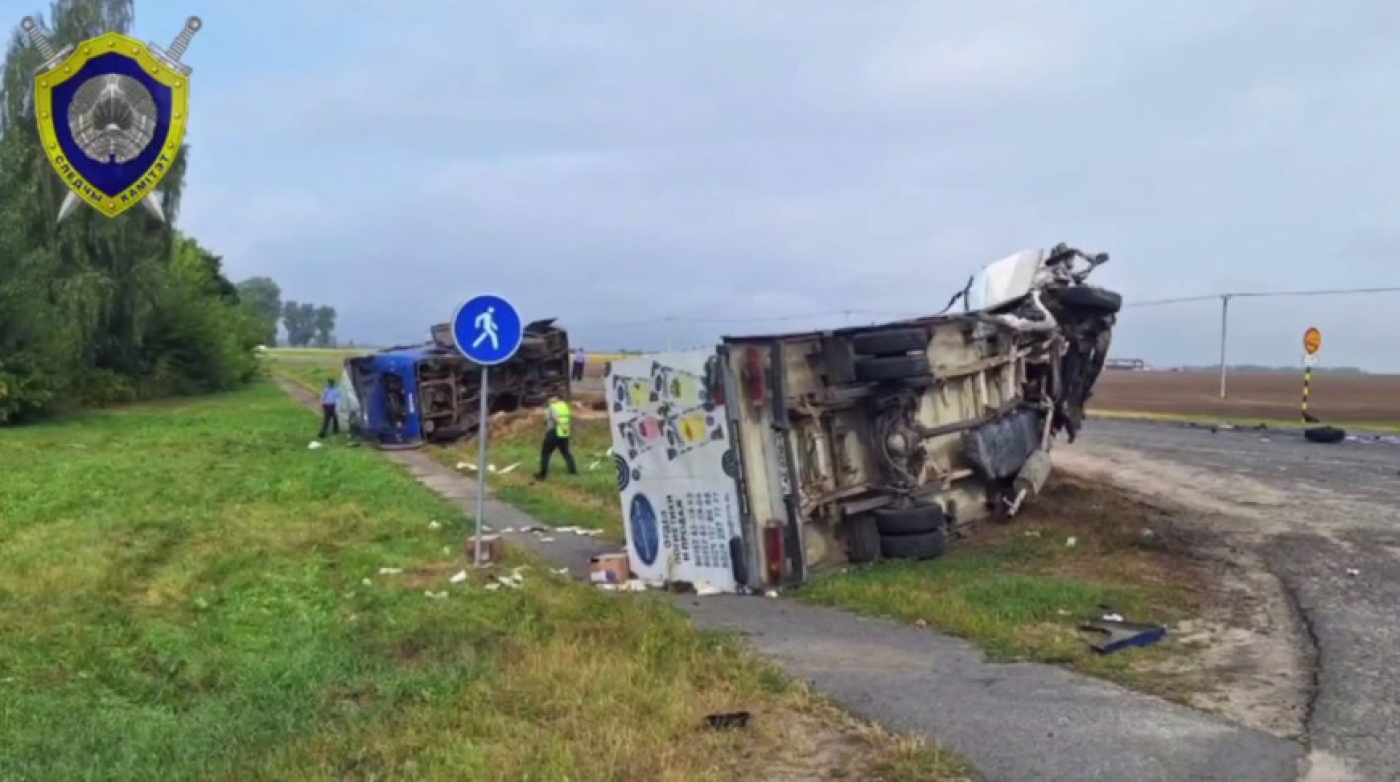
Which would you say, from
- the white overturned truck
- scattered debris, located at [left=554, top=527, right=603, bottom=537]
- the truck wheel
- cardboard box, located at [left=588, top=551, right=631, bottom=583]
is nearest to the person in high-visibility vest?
scattered debris, located at [left=554, top=527, right=603, bottom=537]

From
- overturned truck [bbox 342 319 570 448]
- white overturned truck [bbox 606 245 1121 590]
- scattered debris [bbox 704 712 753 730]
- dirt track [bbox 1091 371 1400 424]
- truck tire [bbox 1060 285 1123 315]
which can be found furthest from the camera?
dirt track [bbox 1091 371 1400 424]

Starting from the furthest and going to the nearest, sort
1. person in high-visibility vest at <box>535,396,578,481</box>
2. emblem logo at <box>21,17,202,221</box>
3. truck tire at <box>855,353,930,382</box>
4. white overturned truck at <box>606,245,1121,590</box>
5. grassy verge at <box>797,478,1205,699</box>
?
person in high-visibility vest at <box>535,396,578,481</box> < truck tire at <box>855,353,930,382</box> < white overturned truck at <box>606,245,1121,590</box> < emblem logo at <box>21,17,202,221</box> < grassy verge at <box>797,478,1205,699</box>

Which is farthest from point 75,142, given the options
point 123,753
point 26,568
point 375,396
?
point 375,396

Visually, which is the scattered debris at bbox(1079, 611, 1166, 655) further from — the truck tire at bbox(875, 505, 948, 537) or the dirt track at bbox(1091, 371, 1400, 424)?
the dirt track at bbox(1091, 371, 1400, 424)

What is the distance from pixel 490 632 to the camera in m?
7.88

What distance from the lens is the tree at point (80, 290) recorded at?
109 ft

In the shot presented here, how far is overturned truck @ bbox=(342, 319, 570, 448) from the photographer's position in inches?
1052

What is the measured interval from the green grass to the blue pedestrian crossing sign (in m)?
1.88

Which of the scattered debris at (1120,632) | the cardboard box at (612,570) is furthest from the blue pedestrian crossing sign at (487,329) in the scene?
the scattered debris at (1120,632)

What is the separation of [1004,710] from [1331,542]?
6.86 meters

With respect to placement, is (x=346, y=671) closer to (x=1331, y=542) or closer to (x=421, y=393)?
(x=1331, y=542)

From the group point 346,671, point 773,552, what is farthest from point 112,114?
point 773,552

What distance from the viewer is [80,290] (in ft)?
127

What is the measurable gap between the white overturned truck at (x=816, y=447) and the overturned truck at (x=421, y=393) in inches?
633
